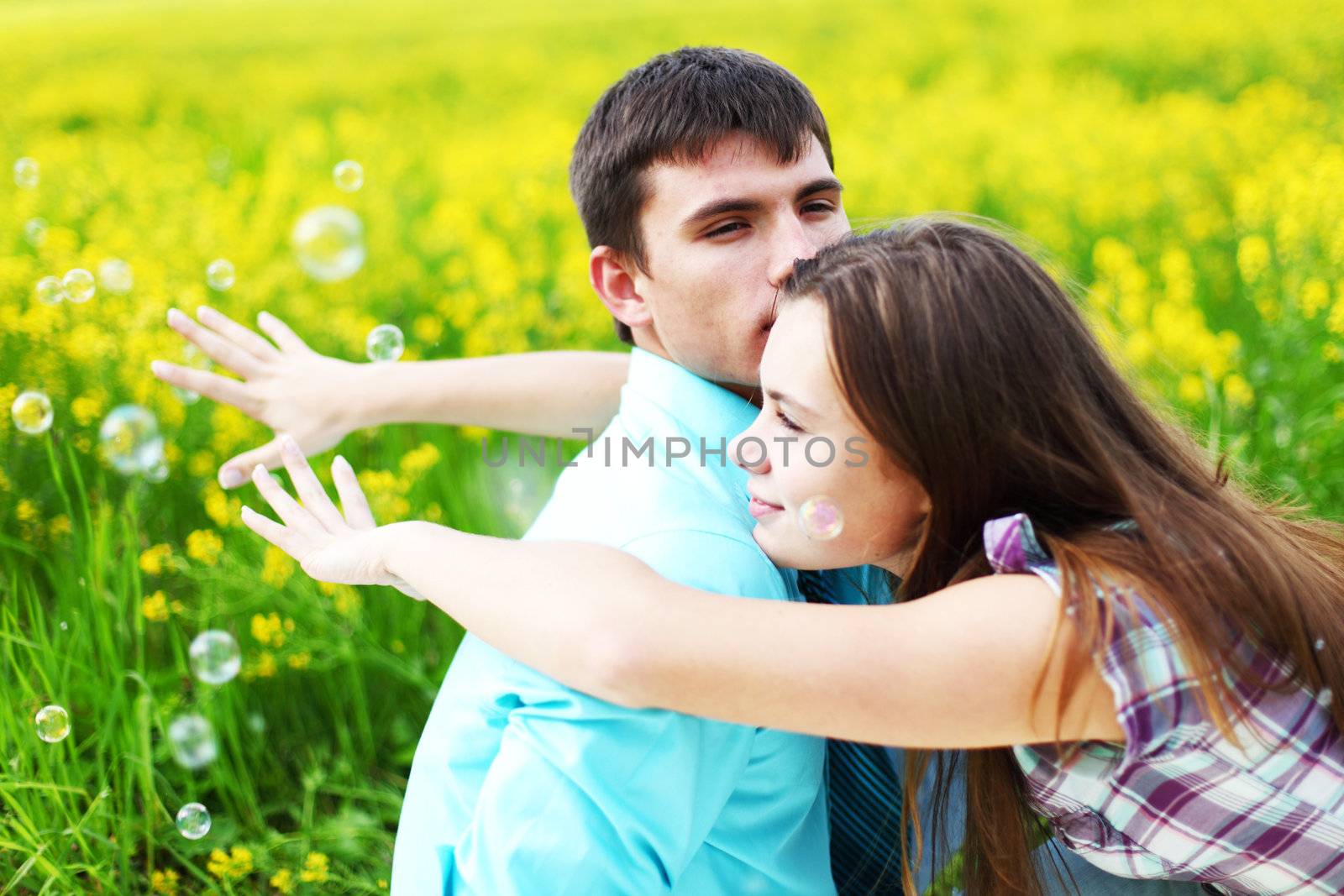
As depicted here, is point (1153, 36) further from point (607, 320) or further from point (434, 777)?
point (434, 777)

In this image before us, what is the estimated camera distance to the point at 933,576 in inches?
58.9

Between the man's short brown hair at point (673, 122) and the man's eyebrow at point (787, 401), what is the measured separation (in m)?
0.53

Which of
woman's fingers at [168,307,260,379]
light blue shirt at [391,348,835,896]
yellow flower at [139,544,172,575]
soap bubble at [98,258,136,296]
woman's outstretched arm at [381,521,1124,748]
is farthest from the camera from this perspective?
soap bubble at [98,258,136,296]

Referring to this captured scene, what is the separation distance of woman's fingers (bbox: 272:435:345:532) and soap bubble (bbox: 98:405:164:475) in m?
0.84

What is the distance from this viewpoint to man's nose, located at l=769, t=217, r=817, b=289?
69.6 inches

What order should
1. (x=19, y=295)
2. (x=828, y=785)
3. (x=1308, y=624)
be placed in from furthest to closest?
(x=19, y=295) < (x=828, y=785) < (x=1308, y=624)

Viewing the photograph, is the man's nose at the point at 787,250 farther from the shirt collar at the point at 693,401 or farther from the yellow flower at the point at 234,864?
the yellow flower at the point at 234,864

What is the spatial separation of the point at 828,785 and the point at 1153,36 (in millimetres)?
7949

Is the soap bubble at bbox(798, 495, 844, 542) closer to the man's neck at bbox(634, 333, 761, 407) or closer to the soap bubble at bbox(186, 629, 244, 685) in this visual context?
the man's neck at bbox(634, 333, 761, 407)

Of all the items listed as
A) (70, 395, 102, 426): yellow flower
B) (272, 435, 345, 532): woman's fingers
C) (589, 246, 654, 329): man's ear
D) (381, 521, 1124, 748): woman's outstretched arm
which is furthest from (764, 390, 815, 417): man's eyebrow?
(70, 395, 102, 426): yellow flower

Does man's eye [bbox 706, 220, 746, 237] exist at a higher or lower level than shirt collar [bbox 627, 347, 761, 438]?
higher

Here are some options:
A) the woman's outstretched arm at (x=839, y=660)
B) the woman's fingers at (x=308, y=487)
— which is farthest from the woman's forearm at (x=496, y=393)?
the woman's outstretched arm at (x=839, y=660)

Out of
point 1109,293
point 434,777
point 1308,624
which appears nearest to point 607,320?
point 1109,293

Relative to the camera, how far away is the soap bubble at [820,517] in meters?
1.42
